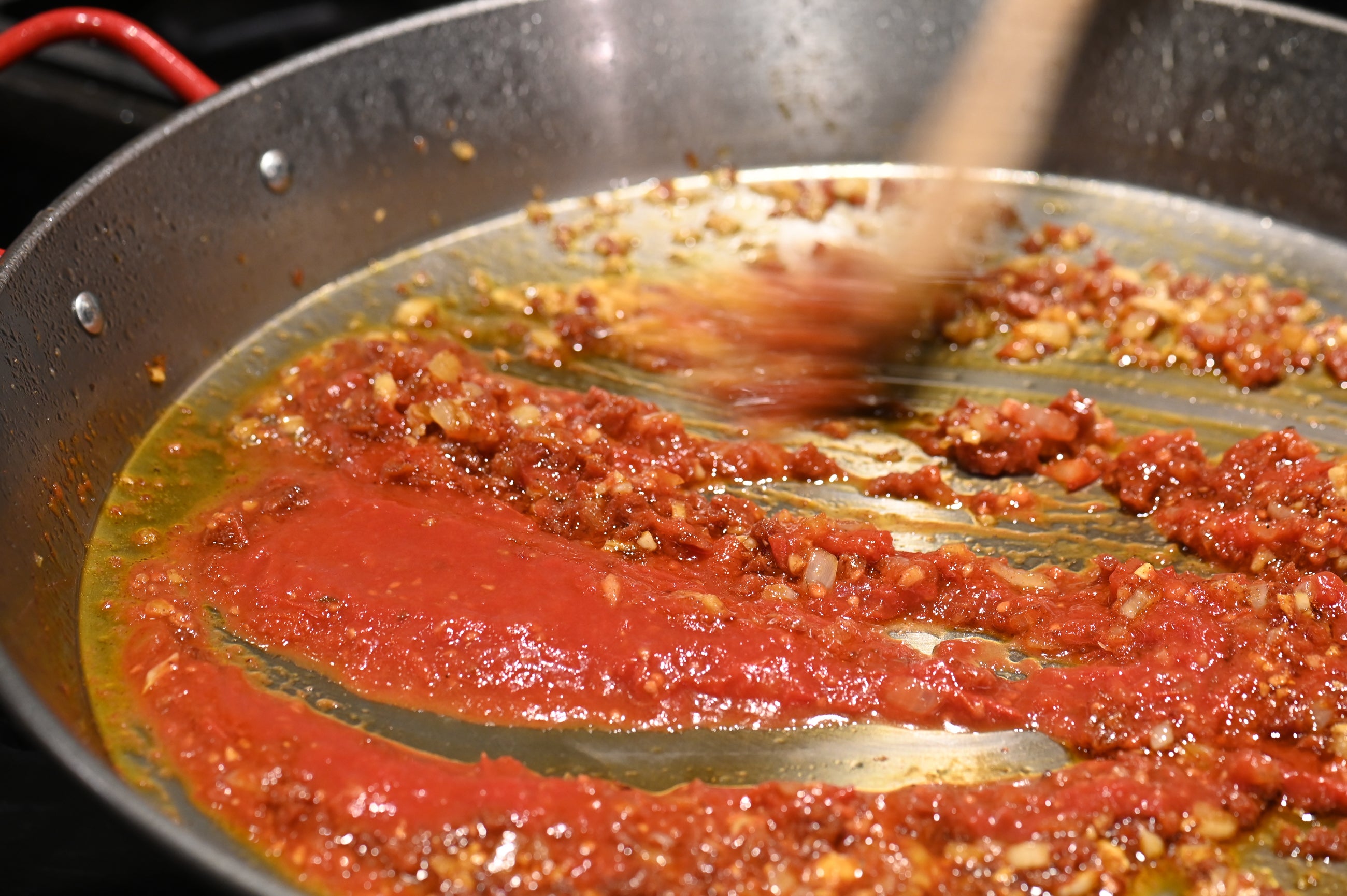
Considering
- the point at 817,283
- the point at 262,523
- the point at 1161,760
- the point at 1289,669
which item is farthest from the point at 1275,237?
the point at 262,523

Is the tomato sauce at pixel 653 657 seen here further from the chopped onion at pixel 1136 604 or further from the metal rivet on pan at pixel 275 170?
the metal rivet on pan at pixel 275 170

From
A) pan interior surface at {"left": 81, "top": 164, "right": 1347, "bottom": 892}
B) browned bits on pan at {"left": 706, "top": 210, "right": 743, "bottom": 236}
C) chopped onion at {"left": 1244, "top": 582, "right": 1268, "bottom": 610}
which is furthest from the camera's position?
browned bits on pan at {"left": 706, "top": 210, "right": 743, "bottom": 236}

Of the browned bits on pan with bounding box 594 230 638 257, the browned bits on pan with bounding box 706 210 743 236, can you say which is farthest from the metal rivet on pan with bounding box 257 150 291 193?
the browned bits on pan with bounding box 706 210 743 236

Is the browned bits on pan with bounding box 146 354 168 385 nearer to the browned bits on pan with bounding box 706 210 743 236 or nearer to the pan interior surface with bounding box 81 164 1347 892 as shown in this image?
the pan interior surface with bounding box 81 164 1347 892

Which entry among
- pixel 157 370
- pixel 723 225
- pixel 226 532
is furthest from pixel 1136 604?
pixel 157 370

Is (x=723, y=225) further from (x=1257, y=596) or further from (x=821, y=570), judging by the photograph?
(x=1257, y=596)

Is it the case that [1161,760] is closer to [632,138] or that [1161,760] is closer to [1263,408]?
[1263,408]
